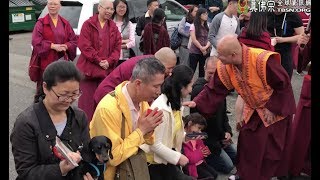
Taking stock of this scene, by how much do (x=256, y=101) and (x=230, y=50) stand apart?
0.54 m

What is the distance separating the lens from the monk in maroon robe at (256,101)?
14.0 ft

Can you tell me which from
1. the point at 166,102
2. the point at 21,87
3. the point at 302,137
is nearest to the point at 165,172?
the point at 166,102

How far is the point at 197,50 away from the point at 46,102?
5.49 meters

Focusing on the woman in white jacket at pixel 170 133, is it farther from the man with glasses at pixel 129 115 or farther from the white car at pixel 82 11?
the white car at pixel 82 11

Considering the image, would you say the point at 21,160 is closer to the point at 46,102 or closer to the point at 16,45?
the point at 46,102

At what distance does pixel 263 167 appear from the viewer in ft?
15.1

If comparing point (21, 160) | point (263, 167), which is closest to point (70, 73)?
point (21, 160)

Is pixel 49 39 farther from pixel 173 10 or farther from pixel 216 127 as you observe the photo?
pixel 173 10

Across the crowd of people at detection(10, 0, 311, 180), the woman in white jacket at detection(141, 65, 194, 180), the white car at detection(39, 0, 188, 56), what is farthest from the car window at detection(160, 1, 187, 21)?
the woman in white jacket at detection(141, 65, 194, 180)

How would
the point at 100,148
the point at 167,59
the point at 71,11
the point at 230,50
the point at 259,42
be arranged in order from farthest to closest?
the point at 71,11, the point at 259,42, the point at 167,59, the point at 230,50, the point at 100,148

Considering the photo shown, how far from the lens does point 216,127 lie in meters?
5.07

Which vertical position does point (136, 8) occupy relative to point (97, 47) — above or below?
above

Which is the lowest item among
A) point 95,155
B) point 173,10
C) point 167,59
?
point 95,155
